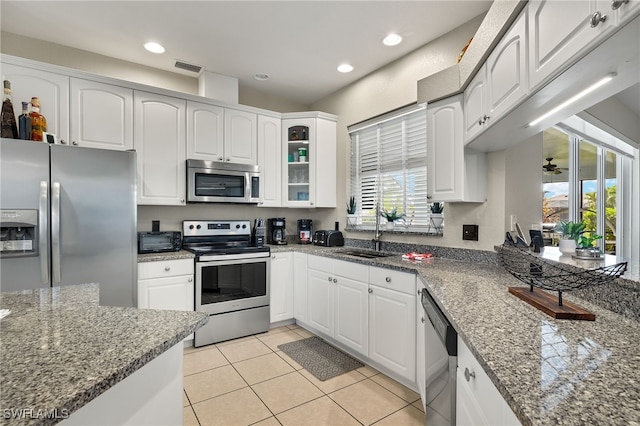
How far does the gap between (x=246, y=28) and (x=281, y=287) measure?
248 cm

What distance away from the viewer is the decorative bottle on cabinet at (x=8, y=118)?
7.34 ft

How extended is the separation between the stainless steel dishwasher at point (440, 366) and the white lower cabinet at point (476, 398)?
0.03 metres

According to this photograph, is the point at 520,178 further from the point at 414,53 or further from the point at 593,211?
the point at 414,53

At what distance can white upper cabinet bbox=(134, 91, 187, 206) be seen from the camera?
2965 mm

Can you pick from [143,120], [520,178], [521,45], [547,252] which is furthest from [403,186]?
[143,120]

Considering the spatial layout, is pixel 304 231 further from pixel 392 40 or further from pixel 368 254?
pixel 392 40

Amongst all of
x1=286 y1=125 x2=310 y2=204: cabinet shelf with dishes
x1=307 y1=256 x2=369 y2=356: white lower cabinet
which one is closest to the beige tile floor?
x1=307 y1=256 x2=369 y2=356: white lower cabinet

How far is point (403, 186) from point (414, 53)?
1239mm

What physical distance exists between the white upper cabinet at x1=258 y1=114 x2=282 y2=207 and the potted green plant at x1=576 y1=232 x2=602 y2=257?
9.18 feet

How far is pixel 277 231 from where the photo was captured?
387 centimetres

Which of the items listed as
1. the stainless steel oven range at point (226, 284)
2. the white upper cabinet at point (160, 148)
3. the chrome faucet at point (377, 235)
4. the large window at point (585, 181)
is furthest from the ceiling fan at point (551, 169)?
the white upper cabinet at point (160, 148)

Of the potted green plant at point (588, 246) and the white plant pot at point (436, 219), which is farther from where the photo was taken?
the white plant pot at point (436, 219)

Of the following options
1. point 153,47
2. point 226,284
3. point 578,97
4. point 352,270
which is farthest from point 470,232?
point 153,47

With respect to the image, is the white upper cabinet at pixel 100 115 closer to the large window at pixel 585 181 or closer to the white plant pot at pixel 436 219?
the white plant pot at pixel 436 219
